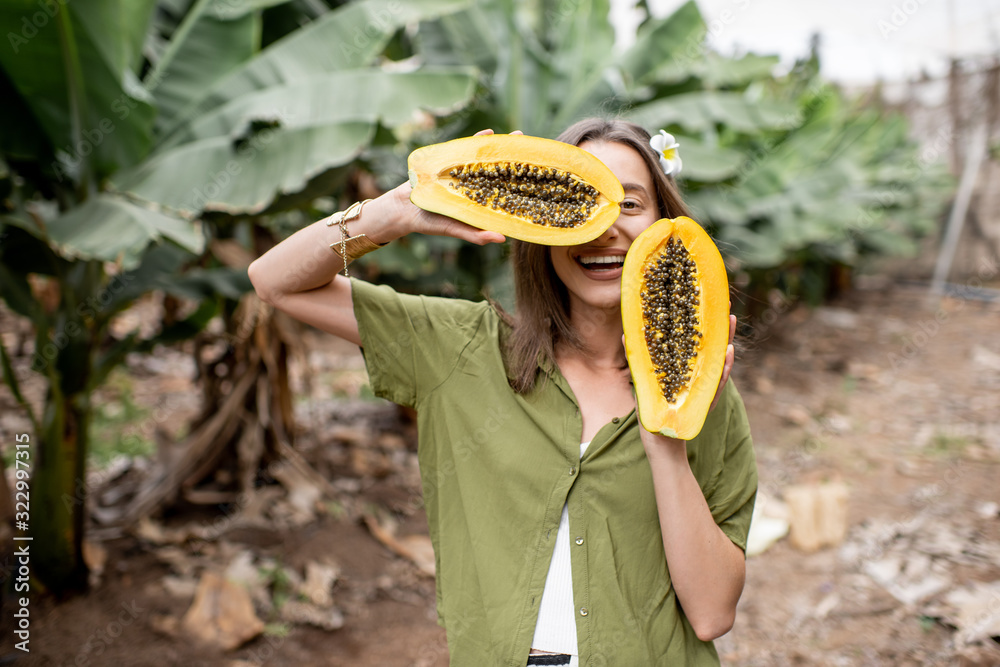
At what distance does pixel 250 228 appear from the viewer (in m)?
4.11

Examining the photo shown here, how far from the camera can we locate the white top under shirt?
138 centimetres

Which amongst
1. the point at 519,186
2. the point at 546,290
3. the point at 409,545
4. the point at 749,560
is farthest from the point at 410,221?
the point at 749,560

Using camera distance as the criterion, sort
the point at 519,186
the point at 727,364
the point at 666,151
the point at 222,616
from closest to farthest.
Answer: the point at 727,364, the point at 519,186, the point at 666,151, the point at 222,616

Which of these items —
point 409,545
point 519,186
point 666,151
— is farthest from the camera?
point 409,545

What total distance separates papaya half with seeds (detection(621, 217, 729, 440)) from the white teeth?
0.34ft

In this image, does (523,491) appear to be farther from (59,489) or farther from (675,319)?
(59,489)

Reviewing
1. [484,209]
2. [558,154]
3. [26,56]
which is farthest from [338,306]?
[26,56]

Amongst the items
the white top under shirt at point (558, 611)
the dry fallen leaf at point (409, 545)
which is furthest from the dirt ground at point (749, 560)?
the white top under shirt at point (558, 611)

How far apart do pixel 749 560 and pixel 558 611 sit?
10.5 ft

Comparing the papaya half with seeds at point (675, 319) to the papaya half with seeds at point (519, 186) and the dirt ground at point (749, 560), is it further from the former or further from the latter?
the dirt ground at point (749, 560)

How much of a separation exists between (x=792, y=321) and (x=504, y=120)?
782cm

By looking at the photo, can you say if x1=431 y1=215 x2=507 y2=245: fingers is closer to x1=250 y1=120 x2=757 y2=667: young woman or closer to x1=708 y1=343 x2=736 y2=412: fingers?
x1=250 y1=120 x2=757 y2=667: young woman

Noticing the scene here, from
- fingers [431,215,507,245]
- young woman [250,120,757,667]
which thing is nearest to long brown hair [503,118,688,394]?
young woman [250,120,757,667]

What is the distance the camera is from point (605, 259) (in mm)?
1480
